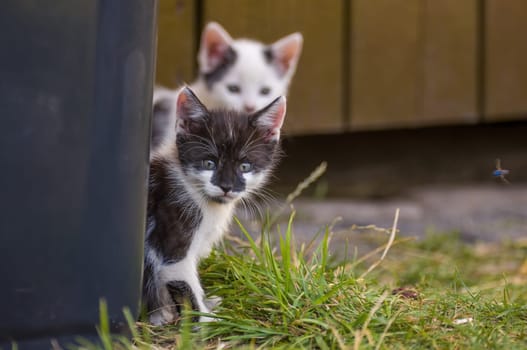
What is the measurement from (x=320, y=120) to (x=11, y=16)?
131 inches

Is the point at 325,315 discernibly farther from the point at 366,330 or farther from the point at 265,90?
the point at 265,90

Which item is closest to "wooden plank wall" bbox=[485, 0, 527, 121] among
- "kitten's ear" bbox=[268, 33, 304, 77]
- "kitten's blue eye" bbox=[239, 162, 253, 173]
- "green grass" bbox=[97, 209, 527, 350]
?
"kitten's ear" bbox=[268, 33, 304, 77]

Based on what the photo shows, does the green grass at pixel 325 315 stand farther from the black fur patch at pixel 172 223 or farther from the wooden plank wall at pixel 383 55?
the wooden plank wall at pixel 383 55

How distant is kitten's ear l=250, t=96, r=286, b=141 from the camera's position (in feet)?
7.72

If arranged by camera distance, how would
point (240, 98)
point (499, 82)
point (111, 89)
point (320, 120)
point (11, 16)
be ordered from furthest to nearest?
point (499, 82) → point (320, 120) → point (240, 98) → point (111, 89) → point (11, 16)

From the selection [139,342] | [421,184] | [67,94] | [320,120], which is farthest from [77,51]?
[421,184]

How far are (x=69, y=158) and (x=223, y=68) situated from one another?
2.17 m

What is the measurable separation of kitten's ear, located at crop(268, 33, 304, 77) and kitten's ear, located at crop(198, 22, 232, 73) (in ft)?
0.75

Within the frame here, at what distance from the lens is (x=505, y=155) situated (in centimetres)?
541

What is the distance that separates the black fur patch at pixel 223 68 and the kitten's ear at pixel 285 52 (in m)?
0.19

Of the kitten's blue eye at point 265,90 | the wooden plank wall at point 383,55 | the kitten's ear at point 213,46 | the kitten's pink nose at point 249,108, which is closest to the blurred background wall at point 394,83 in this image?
the wooden plank wall at point 383,55

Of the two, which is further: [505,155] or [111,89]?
[505,155]

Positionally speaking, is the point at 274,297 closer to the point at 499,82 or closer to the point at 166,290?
the point at 166,290

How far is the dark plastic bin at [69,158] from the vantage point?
1.67 meters
